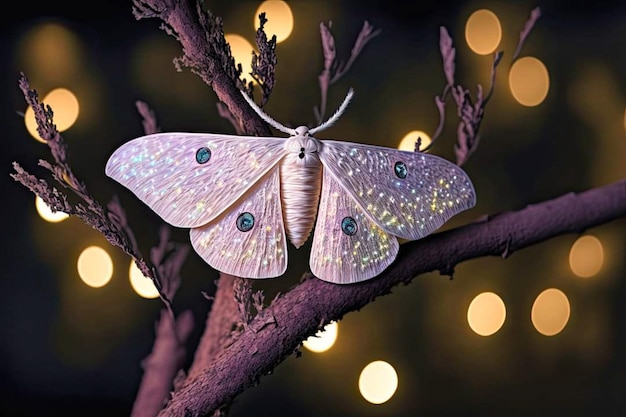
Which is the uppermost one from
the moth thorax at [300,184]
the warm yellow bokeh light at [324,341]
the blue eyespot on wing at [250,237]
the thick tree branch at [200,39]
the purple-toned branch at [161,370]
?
the thick tree branch at [200,39]

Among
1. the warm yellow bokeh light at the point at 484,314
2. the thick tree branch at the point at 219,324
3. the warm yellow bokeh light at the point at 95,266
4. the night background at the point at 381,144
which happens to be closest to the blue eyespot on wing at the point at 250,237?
the thick tree branch at the point at 219,324

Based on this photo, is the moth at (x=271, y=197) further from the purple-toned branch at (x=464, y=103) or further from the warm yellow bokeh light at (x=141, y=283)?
the warm yellow bokeh light at (x=141, y=283)

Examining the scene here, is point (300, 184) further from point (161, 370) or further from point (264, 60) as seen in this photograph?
point (161, 370)

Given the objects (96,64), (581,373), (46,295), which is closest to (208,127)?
(96,64)

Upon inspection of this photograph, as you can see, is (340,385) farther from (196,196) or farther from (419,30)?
(196,196)

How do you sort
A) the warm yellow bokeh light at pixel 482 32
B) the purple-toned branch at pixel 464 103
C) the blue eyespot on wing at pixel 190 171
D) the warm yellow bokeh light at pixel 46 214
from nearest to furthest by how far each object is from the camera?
1. the blue eyespot on wing at pixel 190 171
2. the purple-toned branch at pixel 464 103
3. the warm yellow bokeh light at pixel 46 214
4. the warm yellow bokeh light at pixel 482 32

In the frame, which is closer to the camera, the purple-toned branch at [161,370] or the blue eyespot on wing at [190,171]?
A: the blue eyespot on wing at [190,171]
